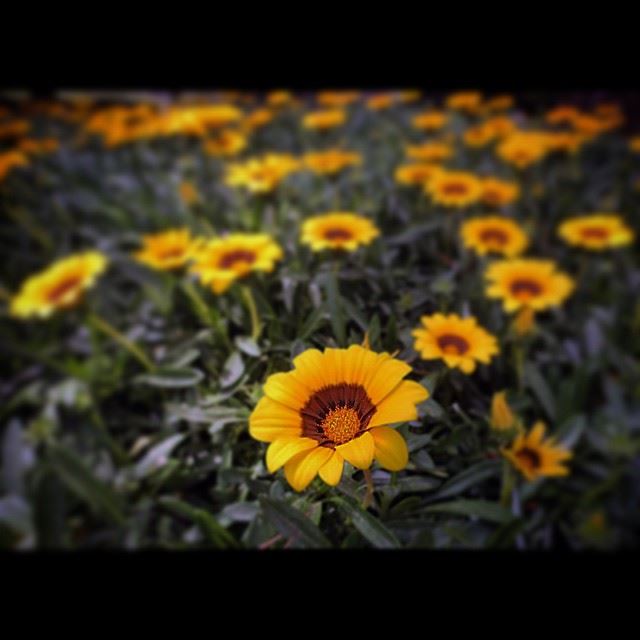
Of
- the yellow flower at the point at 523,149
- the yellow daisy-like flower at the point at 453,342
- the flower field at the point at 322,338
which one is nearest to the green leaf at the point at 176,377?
the flower field at the point at 322,338

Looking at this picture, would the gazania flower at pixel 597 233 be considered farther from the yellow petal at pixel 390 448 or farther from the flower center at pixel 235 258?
the yellow petal at pixel 390 448

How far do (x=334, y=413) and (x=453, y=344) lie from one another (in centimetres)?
22

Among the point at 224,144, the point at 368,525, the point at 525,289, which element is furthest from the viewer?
the point at 224,144

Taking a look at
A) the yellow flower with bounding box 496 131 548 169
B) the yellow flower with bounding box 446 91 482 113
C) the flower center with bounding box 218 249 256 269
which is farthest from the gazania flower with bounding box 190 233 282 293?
the yellow flower with bounding box 446 91 482 113

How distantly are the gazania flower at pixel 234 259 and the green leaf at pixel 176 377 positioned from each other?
0.15m

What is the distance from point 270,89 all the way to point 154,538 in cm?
196

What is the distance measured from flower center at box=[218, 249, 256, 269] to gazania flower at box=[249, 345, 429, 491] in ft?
1.15

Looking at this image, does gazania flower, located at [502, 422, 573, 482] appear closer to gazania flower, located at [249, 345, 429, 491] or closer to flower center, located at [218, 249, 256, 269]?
gazania flower, located at [249, 345, 429, 491]

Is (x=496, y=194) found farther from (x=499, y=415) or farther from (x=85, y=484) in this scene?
(x=85, y=484)

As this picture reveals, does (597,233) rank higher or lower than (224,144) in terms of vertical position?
lower

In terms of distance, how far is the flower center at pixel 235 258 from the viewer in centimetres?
84

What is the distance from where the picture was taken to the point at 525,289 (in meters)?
1.00

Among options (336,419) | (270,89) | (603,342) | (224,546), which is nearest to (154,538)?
(224,546)

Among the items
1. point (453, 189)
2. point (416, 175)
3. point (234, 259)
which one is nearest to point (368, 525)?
point (234, 259)
